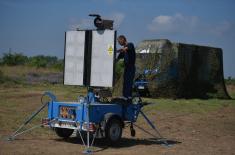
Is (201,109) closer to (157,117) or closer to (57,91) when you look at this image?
(157,117)

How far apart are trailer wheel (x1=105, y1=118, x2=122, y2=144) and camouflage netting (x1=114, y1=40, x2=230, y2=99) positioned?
10.2 metres

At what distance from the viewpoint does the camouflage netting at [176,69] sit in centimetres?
2252

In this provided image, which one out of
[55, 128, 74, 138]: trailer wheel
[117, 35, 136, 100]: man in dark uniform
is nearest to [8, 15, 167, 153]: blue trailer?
[55, 128, 74, 138]: trailer wheel

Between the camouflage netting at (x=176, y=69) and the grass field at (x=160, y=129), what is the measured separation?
1.11 meters

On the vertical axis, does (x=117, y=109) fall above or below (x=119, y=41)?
below

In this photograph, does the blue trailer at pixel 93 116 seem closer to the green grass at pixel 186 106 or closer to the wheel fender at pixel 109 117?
the wheel fender at pixel 109 117

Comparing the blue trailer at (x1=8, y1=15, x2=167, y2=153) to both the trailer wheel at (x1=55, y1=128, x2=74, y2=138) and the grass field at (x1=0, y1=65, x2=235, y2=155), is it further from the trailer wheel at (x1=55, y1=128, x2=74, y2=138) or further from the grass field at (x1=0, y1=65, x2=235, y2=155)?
the grass field at (x1=0, y1=65, x2=235, y2=155)

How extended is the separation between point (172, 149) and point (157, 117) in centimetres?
555

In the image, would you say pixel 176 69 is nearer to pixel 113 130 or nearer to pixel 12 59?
pixel 113 130

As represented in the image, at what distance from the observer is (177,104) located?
19969 mm

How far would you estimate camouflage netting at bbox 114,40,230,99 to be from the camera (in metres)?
22.5

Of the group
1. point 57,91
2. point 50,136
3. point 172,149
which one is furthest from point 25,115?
point 57,91

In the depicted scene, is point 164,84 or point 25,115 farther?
point 164,84

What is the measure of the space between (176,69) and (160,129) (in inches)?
332
